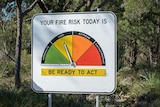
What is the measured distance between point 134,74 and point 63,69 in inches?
506

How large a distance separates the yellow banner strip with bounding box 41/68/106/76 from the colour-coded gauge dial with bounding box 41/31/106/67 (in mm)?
61

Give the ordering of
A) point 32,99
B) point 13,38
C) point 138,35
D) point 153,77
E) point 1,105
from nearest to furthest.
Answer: point 1,105
point 32,99
point 153,77
point 138,35
point 13,38

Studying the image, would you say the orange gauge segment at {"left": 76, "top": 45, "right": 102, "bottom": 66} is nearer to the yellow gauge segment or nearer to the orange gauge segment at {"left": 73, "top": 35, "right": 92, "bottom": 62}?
the orange gauge segment at {"left": 73, "top": 35, "right": 92, "bottom": 62}

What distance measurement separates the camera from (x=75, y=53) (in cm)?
366

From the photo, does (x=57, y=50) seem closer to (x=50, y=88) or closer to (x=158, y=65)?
(x=50, y=88)

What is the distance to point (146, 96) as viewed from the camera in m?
11.1

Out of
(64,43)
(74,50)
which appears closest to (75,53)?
(74,50)

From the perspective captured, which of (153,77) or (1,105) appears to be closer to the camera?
(1,105)

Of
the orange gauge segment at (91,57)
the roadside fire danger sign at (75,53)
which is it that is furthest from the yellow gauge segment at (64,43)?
the orange gauge segment at (91,57)

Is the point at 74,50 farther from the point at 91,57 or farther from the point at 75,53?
the point at 91,57

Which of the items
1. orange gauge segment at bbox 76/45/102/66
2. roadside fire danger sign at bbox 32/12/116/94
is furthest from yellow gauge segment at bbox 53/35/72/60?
orange gauge segment at bbox 76/45/102/66

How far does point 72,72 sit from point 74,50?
225 mm

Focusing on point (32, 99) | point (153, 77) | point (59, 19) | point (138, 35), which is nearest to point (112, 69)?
point (59, 19)

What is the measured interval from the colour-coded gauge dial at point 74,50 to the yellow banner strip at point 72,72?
61mm
